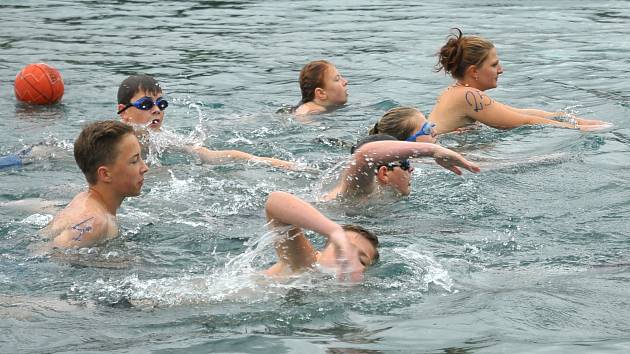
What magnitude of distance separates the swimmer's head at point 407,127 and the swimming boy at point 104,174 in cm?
215

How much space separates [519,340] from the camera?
19.2 feet

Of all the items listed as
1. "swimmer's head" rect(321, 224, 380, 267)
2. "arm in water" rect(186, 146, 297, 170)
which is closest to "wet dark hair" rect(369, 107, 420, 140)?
"arm in water" rect(186, 146, 297, 170)

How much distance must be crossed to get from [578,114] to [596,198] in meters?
3.83

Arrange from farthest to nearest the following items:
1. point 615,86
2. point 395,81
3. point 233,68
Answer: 1. point 233,68
2. point 395,81
3. point 615,86

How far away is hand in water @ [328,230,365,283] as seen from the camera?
612 cm

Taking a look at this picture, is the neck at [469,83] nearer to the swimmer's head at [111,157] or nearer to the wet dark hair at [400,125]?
the wet dark hair at [400,125]

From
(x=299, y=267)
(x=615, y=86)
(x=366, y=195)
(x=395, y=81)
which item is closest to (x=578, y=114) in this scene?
(x=615, y=86)

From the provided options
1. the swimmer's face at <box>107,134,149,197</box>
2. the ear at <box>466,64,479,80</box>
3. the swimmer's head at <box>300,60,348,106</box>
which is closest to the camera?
the swimmer's face at <box>107,134,149,197</box>

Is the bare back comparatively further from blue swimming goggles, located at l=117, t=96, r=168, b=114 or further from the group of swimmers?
blue swimming goggles, located at l=117, t=96, r=168, b=114

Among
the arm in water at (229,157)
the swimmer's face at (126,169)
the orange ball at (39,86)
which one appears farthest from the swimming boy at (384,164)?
the orange ball at (39,86)

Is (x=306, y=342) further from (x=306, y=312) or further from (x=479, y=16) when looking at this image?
(x=479, y=16)

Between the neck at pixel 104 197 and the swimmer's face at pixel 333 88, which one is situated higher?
the neck at pixel 104 197

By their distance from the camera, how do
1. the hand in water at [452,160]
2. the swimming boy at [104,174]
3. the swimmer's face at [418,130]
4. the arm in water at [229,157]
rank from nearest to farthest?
the hand in water at [452,160], the swimming boy at [104,174], the swimmer's face at [418,130], the arm in water at [229,157]

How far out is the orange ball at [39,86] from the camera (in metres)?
13.5
